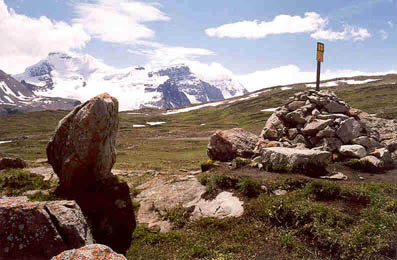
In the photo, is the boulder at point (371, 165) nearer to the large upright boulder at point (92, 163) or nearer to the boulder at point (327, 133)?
the boulder at point (327, 133)

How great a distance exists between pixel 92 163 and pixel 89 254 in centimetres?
968

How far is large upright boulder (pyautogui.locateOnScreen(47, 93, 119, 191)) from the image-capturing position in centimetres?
1577

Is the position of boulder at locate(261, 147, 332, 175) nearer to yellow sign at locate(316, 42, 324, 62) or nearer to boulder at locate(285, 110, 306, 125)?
boulder at locate(285, 110, 306, 125)

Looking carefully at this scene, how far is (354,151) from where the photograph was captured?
19.6 meters

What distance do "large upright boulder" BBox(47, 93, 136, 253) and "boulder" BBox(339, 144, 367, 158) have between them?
16449 mm

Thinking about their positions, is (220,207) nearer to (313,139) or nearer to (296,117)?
(313,139)

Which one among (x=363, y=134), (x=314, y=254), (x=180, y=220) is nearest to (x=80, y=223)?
(x=180, y=220)

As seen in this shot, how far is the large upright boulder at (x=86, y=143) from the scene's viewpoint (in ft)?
51.8

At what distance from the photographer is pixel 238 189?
51.2 feet

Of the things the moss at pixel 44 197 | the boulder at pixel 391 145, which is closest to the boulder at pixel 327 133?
the boulder at pixel 391 145

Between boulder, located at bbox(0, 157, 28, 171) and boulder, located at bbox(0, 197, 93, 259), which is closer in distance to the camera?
boulder, located at bbox(0, 197, 93, 259)

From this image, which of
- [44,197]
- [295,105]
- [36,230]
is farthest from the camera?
[295,105]

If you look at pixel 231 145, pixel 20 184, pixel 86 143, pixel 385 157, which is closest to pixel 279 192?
pixel 231 145

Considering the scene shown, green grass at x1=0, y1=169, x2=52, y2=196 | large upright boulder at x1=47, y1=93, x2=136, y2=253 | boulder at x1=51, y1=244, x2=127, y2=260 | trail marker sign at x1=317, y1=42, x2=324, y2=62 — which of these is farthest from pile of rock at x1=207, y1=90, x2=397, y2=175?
green grass at x1=0, y1=169, x2=52, y2=196
